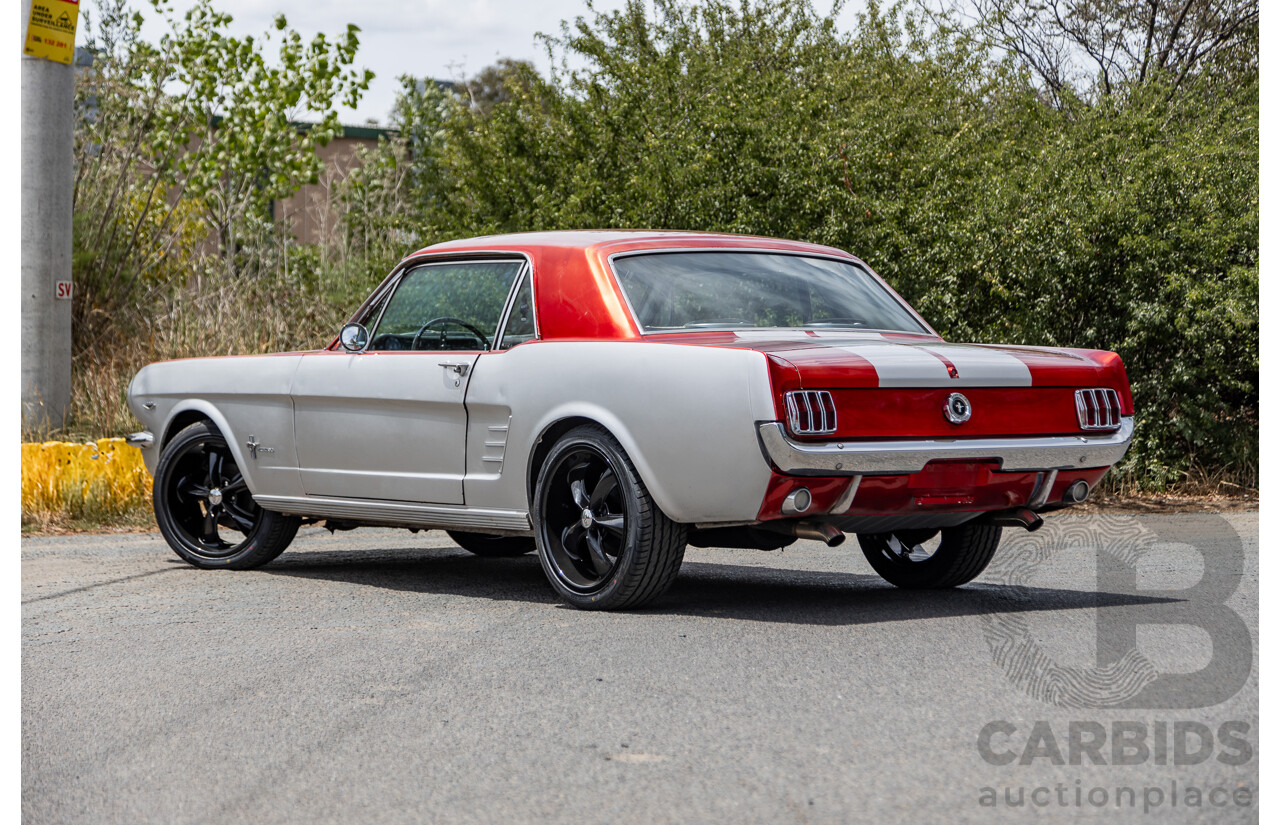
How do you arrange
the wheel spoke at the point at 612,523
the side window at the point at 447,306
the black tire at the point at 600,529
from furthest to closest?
the side window at the point at 447,306
the wheel spoke at the point at 612,523
the black tire at the point at 600,529

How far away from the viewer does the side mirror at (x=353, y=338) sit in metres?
7.32

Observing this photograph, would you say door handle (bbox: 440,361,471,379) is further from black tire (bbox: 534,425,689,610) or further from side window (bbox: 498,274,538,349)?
black tire (bbox: 534,425,689,610)

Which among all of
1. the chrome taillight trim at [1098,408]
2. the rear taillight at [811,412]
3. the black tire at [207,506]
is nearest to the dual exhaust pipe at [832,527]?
the chrome taillight trim at [1098,408]

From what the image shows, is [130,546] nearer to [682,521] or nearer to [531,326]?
[531,326]

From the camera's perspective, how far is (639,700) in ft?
15.2

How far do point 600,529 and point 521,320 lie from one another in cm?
110

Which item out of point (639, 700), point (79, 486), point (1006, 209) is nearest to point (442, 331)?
point (639, 700)

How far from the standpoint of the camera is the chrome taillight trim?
20.1 ft

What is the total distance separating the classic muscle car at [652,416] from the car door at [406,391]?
0.01m

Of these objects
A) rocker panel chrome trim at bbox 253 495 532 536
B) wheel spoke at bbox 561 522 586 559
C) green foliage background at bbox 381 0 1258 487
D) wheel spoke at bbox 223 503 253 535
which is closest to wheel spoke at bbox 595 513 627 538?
wheel spoke at bbox 561 522 586 559

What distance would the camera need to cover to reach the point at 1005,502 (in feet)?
19.8

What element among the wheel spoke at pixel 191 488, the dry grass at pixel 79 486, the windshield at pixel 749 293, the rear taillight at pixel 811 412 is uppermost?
the windshield at pixel 749 293

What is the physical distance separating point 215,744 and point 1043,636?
2892 millimetres

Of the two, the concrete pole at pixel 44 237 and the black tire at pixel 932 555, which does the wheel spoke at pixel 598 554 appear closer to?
the black tire at pixel 932 555
